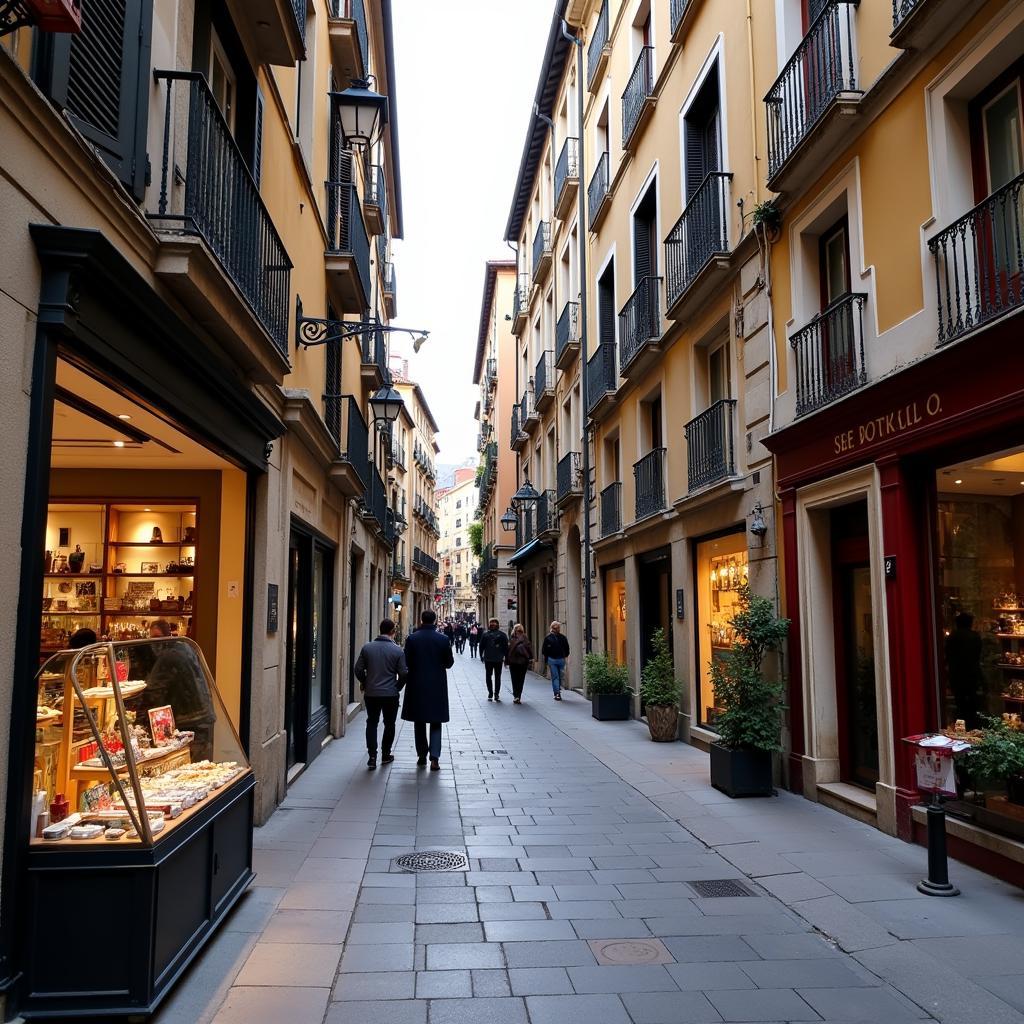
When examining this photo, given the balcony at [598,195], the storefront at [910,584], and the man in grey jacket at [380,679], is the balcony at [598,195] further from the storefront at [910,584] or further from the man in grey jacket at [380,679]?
the man in grey jacket at [380,679]

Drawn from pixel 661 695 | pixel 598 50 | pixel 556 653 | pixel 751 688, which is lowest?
pixel 661 695

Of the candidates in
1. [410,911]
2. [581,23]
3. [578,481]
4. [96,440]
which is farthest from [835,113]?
[581,23]

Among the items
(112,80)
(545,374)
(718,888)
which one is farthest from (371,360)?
(718,888)

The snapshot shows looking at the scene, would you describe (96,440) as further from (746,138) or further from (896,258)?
(746,138)

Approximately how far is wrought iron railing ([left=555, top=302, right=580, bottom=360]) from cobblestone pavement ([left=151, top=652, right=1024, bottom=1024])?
14844mm

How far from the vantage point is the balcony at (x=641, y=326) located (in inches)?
571

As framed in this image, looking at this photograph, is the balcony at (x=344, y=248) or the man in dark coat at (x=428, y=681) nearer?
the man in dark coat at (x=428, y=681)

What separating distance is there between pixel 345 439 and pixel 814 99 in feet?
27.8

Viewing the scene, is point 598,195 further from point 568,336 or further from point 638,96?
point 568,336

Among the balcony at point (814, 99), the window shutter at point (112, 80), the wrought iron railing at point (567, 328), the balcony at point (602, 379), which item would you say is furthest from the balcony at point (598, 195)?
the window shutter at point (112, 80)

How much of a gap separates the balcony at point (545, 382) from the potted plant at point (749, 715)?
662 inches

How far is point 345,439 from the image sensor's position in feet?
46.8

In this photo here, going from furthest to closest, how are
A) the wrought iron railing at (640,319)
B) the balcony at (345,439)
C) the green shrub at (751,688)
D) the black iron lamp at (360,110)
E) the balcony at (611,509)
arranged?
the balcony at (611,509) → the wrought iron railing at (640,319) → the balcony at (345,439) → the black iron lamp at (360,110) → the green shrub at (751,688)

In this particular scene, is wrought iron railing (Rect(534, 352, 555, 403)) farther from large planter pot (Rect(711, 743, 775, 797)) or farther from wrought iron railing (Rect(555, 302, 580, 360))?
large planter pot (Rect(711, 743, 775, 797))
